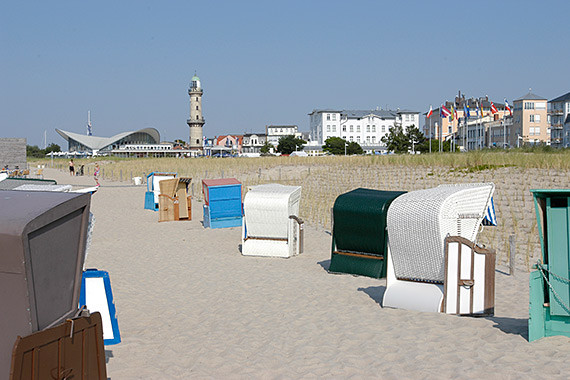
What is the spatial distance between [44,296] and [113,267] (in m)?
7.60

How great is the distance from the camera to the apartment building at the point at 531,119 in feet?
297

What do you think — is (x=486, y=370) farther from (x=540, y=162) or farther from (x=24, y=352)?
(x=540, y=162)

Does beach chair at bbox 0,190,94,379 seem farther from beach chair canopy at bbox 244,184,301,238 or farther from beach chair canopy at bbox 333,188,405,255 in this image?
beach chair canopy at bbox 244,184,301,238

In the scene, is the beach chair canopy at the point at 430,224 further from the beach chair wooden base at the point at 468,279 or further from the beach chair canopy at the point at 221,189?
the beach chair canopy at the point at 221,189

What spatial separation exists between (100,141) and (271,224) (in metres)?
135

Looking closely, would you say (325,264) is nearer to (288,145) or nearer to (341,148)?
(341,148)

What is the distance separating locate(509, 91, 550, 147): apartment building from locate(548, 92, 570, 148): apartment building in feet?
3.28

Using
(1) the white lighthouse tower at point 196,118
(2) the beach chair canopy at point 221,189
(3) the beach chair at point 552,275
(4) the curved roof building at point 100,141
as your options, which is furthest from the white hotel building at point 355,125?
(3) the beach chair at point 552,275

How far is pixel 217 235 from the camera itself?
16.2 m

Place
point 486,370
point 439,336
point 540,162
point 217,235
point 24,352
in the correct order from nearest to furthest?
point 24,352 < point 486,370 < point 439,336 < point 217,235 < point 540,162

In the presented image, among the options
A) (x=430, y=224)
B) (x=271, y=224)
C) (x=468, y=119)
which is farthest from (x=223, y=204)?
(x=468, y=119)

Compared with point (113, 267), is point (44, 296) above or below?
above

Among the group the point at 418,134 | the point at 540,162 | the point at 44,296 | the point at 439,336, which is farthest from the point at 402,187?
the point at 418,134

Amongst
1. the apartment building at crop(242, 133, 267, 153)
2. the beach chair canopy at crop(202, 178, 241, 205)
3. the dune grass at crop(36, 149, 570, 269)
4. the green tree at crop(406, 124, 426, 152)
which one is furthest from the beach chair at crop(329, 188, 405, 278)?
the apartment building at crop(242, 133, 267, 153)
